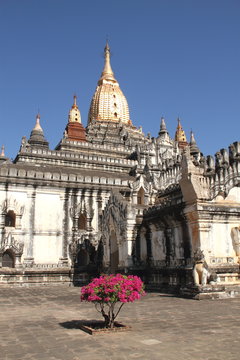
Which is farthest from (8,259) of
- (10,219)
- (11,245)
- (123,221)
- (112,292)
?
(112,292)

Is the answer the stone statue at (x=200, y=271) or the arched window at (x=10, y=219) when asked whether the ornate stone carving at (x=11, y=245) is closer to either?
the arched window at (x=10, y=219)

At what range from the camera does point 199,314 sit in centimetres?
1115

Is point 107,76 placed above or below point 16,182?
above

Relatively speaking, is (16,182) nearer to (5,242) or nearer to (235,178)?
(5,242)

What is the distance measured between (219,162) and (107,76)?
204ft

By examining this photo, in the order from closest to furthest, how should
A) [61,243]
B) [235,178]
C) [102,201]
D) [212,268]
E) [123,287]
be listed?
[123,287] → [212,268] → [235,178] → [61,243] → [102,201]

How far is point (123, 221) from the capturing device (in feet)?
74.7

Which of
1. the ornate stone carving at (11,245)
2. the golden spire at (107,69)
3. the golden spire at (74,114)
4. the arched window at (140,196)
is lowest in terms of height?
the ornate stone carving at (11,245)

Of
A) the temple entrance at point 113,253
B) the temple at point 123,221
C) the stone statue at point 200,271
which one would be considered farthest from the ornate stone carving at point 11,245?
the stone statue at point 200,271

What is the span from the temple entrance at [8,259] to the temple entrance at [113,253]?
25.2 feet

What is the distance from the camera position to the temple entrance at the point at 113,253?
2478 centimetres

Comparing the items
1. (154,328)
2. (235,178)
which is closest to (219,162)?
(235,178)

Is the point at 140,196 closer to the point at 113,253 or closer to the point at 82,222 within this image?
the point at 82,222

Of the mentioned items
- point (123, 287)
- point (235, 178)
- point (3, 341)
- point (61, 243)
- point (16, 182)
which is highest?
point (16, 182)
